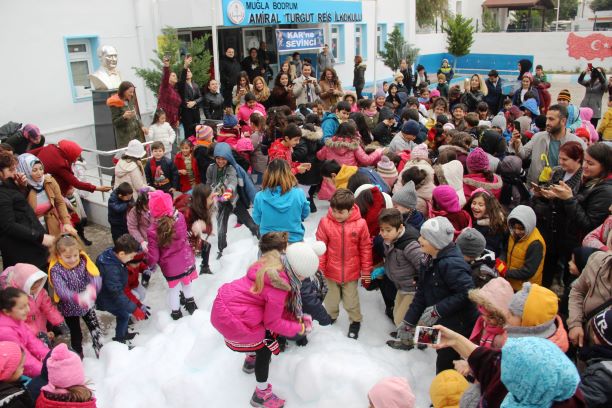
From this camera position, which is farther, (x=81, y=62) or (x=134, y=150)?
(x=81, y=62)

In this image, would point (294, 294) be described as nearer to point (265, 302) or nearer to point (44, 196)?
point (265, 302)

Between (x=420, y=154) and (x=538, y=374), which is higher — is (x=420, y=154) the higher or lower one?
the higher one

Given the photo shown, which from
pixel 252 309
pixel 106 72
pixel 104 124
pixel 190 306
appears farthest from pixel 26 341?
pixel 106 72

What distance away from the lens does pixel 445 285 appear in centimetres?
385

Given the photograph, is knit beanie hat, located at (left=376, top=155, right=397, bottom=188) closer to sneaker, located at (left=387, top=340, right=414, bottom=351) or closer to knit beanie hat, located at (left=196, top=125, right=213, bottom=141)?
sneaker, located at (left=387, top=340, right=414, bottom=351)

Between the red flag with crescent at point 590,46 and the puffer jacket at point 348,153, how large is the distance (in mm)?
24224

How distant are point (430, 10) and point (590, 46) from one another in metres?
11.6

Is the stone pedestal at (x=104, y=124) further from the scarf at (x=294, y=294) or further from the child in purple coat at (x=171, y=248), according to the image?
the scarf at (x=294, y=294)

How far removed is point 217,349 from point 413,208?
2.21 meters

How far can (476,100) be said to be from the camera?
35.1 feet

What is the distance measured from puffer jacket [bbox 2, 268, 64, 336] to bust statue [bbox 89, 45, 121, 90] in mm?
5804

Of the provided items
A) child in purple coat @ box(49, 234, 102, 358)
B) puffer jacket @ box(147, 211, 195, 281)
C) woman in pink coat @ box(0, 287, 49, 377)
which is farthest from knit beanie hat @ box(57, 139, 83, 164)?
woman in pink coat @ box(0, 287, 49, 377)

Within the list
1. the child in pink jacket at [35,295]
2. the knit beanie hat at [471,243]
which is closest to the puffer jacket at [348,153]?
the knit beanie hat at [471,243]

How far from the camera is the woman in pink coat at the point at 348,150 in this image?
6.66m
